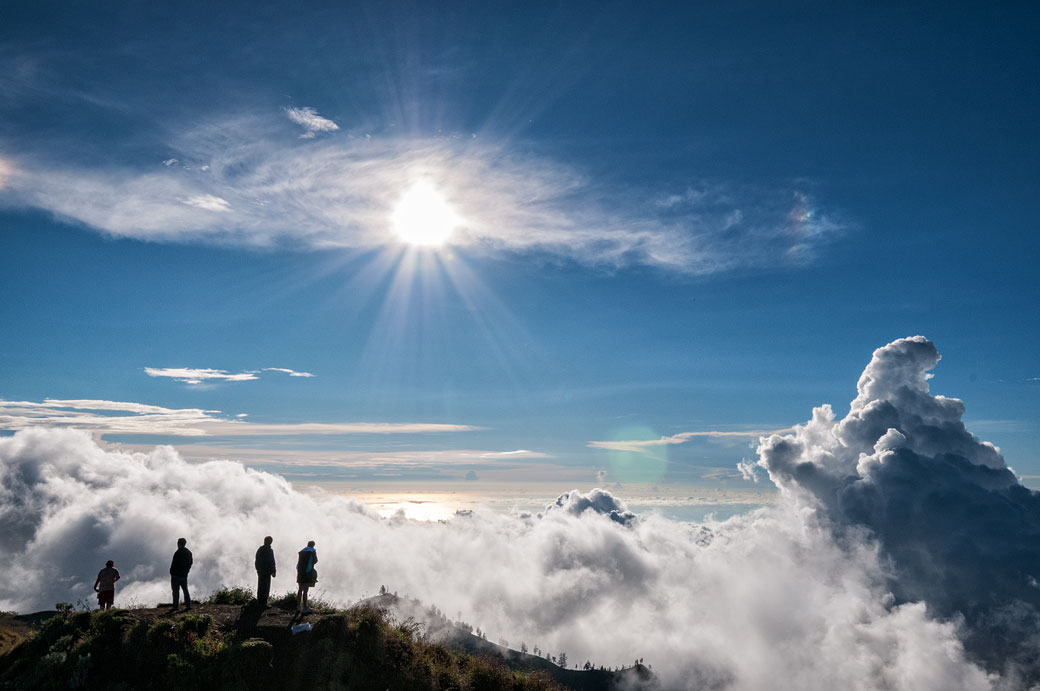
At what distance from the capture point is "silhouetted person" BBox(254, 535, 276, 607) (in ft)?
67.6

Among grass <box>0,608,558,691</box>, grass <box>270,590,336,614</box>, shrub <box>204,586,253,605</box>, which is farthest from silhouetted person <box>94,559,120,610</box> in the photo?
grass <box>270,590,336,614</box>

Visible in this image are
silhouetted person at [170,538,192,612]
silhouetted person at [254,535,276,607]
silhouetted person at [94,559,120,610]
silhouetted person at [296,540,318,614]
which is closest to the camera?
silhouetted person at [170,538,192,612]

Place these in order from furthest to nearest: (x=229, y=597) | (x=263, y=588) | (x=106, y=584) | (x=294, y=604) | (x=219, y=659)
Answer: (x=229, y=597), (x=294, y=604), (x=263, y=588), (x=106, y=584), (x=219, y=659)

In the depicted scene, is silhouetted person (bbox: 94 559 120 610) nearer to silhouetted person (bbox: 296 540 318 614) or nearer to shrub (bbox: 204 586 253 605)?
shrub (bbox: 204 586 253 605)

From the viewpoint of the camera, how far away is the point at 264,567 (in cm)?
2078

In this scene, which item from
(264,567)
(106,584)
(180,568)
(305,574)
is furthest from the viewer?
(305,574)

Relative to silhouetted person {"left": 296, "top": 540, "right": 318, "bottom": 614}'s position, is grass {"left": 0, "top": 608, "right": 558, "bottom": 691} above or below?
below

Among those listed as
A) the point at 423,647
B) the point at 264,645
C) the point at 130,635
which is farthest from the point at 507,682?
the point at 130,635

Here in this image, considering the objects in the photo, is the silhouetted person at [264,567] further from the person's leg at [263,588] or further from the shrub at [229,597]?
the shrub at [229,597]

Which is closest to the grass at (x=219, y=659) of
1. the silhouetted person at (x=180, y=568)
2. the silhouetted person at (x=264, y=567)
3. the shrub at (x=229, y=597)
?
the silhouetted person at (x=180, y=568)

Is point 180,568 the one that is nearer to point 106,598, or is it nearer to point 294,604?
point 106,598

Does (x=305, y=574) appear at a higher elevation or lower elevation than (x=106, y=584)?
higher

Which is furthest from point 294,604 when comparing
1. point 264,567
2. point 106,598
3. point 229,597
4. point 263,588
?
point 106,598

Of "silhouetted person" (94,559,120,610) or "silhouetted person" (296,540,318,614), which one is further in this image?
"silhouetted person" (296,540,318,614)
